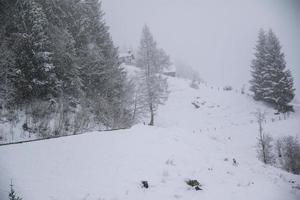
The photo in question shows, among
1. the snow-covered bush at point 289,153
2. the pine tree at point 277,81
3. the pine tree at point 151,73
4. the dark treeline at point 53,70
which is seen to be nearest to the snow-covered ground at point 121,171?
the dark treeline at point 53,70

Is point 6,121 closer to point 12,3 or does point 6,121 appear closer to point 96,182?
point 12,3

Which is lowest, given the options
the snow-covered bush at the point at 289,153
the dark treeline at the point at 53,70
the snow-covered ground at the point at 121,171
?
the snow-covered bush at the point at 289,153

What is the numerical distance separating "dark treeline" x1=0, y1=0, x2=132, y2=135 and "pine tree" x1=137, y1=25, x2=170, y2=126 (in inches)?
300

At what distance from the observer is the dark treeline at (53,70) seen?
45.3 feet

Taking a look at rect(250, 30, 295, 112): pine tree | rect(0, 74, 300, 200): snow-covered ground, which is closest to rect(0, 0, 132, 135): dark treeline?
rect(0, 74, 300, 200): snow-covered ground

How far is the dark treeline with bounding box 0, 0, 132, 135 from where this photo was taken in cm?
1382

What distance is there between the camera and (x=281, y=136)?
1064 inches

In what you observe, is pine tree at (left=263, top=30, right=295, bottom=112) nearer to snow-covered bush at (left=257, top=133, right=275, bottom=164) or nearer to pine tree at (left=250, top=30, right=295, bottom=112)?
pine tree at (left=250, top=30, right=295, bottom=112)

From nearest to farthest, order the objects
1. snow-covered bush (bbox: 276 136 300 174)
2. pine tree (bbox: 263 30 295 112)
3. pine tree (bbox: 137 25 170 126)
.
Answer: snow-covered bush (bbox: 276 136 300 174)
pine tree (bbox: 137 25 170 126)
pine tree (bbox: 263 30 295 112)

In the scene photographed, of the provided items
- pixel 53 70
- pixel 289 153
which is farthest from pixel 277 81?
pixel 53 70

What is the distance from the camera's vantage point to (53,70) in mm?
17062

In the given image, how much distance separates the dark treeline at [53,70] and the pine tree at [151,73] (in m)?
7.61

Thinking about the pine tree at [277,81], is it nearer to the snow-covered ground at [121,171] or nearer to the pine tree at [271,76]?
the pine tree at [271,76]

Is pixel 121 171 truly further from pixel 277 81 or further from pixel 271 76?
pixel 271 76
